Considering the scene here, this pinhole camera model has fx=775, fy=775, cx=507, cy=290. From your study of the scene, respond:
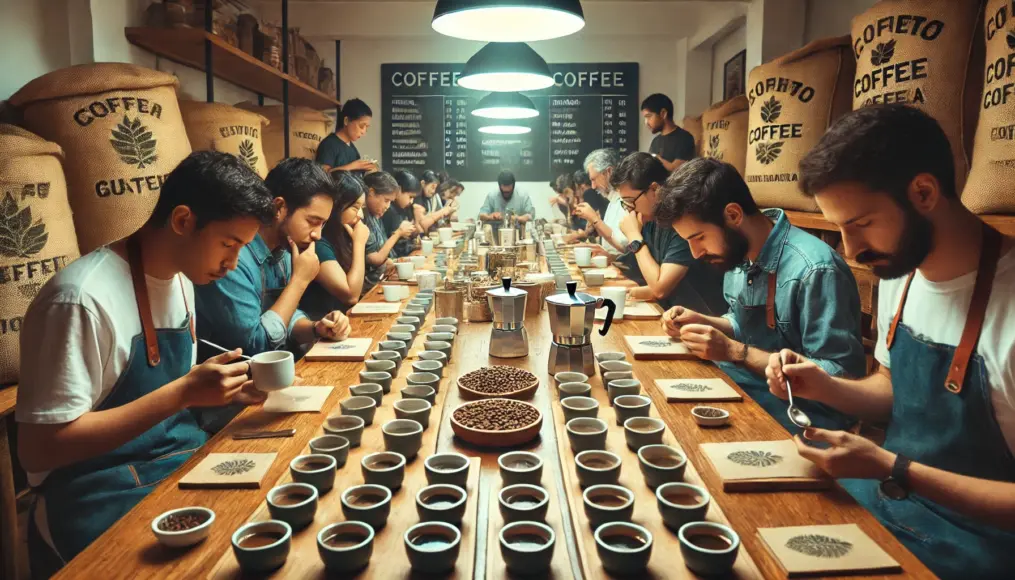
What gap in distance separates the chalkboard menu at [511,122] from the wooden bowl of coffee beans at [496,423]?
8.07 metres

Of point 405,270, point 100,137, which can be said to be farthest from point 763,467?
point 100,137

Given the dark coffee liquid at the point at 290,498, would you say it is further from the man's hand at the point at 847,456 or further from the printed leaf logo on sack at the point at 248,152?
the printed leaf logo on sack at the point at 248,152

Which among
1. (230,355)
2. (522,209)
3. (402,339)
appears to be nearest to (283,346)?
(402,339)

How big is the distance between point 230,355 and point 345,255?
7.80 ft

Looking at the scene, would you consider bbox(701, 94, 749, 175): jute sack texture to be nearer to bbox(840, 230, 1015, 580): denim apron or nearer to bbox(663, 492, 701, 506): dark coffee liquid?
bbox(840, 230, 1015, 580): denim apron

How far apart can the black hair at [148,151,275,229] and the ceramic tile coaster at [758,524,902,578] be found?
1.38m

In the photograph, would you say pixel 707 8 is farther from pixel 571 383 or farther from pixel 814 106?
pixel 571 383

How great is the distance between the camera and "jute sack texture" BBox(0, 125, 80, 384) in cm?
257

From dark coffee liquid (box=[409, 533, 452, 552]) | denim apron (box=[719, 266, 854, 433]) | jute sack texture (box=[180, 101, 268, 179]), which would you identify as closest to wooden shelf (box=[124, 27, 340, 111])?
jute sack texture (box=[180, 101, 268, 179])

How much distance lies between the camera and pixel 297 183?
3.04 m

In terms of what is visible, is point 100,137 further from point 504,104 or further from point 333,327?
point 504,104

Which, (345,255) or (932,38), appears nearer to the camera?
(932,38)

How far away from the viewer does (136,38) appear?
178 inches

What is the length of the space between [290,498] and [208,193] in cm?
88
